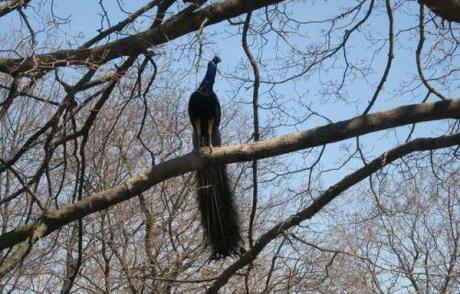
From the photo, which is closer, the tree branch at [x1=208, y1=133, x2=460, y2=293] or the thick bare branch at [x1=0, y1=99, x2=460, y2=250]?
the thick bare branch at [x1=0, y1=99, x2=460, y2=250]

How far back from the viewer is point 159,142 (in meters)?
11.6

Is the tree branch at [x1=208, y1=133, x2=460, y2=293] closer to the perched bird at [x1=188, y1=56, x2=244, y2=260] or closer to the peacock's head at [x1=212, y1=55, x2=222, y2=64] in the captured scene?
the perched bird at [x1=188, y1=56, x2=244, y2=260]

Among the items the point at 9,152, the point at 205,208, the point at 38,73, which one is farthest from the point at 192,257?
the point at 38,73

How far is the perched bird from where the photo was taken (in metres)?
4.76

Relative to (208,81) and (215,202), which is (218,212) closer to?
(215,202)

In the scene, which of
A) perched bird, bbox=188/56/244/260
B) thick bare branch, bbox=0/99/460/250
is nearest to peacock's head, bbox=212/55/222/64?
perched bird, bbox=188/56/244/260

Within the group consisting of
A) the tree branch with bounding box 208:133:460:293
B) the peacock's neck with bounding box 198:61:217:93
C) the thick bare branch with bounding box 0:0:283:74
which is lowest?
the tree branch with bounding box 208:133:460:293

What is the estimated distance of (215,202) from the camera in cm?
489

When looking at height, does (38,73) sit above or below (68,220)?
above

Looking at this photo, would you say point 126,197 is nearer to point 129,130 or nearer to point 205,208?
point 205,208

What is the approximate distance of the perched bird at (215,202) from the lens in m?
4.76

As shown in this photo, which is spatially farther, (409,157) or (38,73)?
(409,157)

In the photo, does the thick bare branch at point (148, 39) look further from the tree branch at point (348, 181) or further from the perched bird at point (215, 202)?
the tree branch at point (348, 181)

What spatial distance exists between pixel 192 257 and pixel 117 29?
20.9ft
